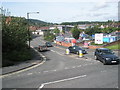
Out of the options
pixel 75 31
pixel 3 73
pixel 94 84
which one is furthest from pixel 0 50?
pixel 75 31

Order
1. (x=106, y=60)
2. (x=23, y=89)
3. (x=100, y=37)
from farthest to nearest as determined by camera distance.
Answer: (x=100, y=37)
(x=106, y=60)
(x=23, y=89)

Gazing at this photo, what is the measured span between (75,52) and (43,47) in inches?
388

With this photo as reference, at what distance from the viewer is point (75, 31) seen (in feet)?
246

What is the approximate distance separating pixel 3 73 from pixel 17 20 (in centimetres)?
2241

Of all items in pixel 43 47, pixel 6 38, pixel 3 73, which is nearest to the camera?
pixel 3 73

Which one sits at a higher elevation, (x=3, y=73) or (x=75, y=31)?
(x=75, y=31)

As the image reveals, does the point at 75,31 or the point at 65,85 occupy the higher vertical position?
the point at 75,31

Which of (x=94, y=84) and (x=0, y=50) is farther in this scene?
(x=0, y=50)

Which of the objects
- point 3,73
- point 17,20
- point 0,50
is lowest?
point 3,73

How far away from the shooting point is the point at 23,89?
9.48 meters

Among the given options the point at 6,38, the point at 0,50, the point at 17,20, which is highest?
the point at 17,20

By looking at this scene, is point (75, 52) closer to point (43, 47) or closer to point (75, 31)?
point (43, 47)

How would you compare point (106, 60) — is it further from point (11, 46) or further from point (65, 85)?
point (11, 46)

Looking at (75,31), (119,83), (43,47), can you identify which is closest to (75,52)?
(43,47)
